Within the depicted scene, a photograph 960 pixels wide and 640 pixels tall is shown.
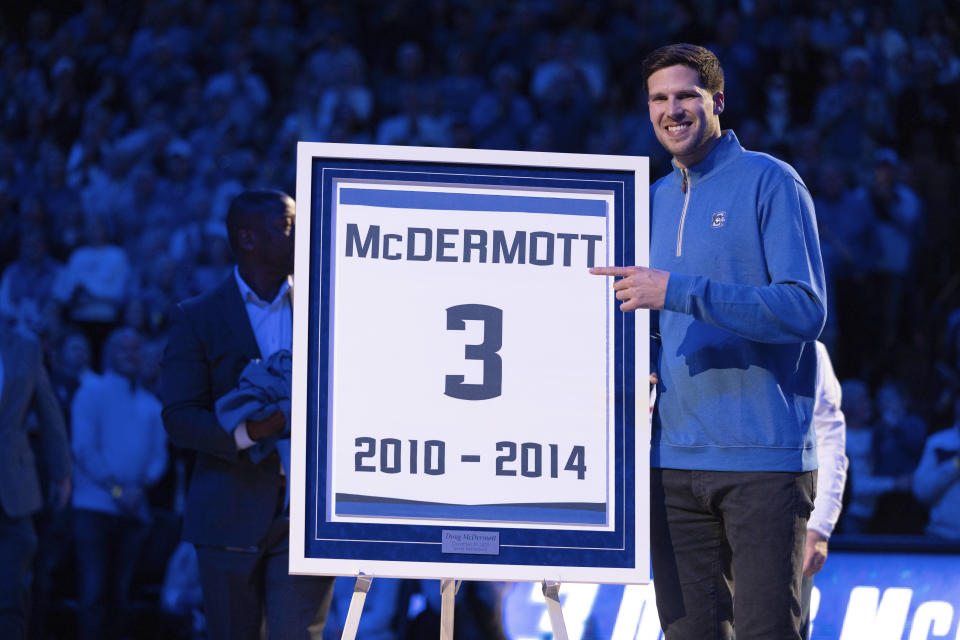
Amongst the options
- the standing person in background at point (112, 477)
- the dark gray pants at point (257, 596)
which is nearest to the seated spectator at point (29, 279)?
the standing person in background at point (112, 477)

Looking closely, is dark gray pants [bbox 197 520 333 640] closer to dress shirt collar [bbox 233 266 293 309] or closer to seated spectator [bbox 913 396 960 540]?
dress shirt collar [bbox 233 266 293 309]

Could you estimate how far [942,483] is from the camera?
5152 millimetres

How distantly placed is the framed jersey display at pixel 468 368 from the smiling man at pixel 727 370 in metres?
0.08

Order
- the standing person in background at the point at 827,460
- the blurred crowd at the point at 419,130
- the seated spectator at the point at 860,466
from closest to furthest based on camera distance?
the standing person in background at the point at 827,460 < the seated spectator at the point at 860,466 < the blurred crowd at the point at 419,130

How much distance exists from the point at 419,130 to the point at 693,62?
5.86 metres

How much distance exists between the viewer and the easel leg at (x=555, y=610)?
2.56 metres

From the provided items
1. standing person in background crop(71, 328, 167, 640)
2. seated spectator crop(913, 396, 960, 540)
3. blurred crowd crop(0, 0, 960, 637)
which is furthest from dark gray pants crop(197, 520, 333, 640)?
seated spectator crop(913, 396, 960, 540)

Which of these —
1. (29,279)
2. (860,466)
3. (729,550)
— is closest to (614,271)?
(729,550)

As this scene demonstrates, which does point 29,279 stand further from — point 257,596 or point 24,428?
→ point 257,596

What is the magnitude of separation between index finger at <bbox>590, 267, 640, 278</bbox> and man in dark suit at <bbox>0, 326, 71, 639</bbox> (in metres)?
2.55

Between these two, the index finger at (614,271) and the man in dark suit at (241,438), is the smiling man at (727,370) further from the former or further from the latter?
the man in dark suit at (241,438)

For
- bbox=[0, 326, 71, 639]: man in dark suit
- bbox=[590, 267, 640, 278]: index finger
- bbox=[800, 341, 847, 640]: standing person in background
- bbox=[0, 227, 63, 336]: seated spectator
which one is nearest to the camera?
bbox=[590, 267, 640, 278]: index finger

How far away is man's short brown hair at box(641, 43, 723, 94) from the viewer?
2469 mm

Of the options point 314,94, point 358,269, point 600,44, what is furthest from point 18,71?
point 358,269
